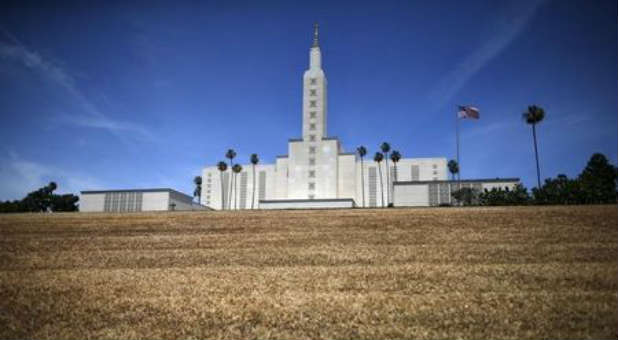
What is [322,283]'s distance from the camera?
10578 millimetres

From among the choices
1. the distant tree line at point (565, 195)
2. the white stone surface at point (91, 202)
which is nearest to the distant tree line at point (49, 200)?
the white stone surface at point (91, 202)

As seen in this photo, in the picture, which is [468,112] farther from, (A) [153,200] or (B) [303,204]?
(A) [153,200]

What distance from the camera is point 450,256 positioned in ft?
43.7

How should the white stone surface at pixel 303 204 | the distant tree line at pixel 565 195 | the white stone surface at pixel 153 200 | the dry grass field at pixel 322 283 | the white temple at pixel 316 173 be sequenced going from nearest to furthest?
1. the dry grass field at pixel 322 283
2. the distant tree line at pixel 565 195
3. the white stone surface at pixel 303 204
4. the white temple at pixel 316 173
5. the white stone surface at pixel 153 200

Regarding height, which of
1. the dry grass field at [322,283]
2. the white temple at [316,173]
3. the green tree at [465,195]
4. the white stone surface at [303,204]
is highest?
the white temple at [316,173]

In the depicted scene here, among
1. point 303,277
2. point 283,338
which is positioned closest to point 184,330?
point 283,338

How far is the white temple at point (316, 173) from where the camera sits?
262 ft

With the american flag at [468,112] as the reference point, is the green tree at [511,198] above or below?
below

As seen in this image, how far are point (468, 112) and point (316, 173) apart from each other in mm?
37154

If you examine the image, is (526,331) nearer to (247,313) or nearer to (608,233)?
(247,313)

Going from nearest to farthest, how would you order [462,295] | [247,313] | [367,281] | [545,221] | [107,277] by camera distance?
[247,313]
[462,295]
[367,281]
[107,277]
[545,221]

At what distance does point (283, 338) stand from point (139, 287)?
216 inches

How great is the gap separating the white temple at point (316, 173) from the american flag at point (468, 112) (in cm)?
2258

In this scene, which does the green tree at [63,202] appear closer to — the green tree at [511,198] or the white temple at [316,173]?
the white temple at [316,173]
